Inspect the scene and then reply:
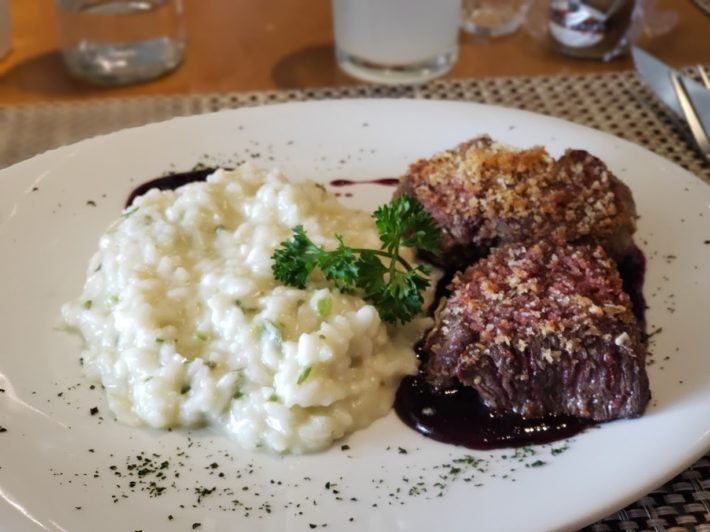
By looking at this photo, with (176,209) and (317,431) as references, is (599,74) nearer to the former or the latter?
(176,209)

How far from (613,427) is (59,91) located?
2.96m

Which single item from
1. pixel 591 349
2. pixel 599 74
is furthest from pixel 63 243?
pixel 599 74

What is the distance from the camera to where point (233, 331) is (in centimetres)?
207

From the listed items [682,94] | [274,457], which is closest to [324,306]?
[274,457]

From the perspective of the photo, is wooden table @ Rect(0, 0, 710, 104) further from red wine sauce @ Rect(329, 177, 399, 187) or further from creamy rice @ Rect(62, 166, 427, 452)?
creamy rice @ Rect(62, 166, 427, 452)

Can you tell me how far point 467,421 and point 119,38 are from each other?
265cm

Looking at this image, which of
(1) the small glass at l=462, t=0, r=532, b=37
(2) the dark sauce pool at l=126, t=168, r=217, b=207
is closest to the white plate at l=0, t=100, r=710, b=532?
(2) the dark sauce pool at l=126, t=168, r=217, b=207

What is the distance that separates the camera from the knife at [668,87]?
10.7 ft

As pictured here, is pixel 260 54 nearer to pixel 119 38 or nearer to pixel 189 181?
pixel 119 38

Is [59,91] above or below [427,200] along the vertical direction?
below

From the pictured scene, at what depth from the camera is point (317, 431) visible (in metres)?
1.93

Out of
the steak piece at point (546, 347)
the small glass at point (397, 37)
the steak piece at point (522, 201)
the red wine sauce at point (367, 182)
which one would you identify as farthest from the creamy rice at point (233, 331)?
the small glass at point (397, 37)

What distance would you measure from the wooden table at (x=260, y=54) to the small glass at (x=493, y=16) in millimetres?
84

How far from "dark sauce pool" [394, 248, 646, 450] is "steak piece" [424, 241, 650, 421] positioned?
26 mm
